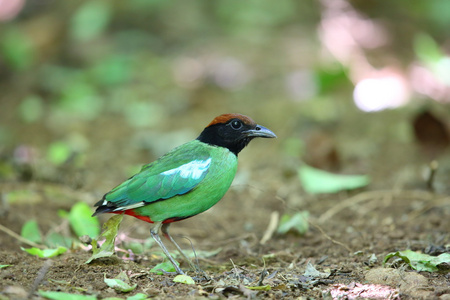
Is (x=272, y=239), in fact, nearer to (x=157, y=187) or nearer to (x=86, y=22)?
(x=157, y=187)

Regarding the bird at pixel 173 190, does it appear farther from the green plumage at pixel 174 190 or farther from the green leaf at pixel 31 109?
the green leaf at pixel 31 109

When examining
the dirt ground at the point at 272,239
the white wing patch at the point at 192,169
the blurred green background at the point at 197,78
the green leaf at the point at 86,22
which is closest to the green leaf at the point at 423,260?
the dirt ground at the point at 272,239

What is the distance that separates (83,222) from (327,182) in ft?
8.79

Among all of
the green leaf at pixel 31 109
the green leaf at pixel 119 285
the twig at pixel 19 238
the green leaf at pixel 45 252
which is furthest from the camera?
the green leaf at pixel 31 109

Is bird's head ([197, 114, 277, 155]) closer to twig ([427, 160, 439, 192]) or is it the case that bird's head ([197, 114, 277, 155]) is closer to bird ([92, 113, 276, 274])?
bird ([92, 113, 276, 274])

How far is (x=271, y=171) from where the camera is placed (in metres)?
7.31

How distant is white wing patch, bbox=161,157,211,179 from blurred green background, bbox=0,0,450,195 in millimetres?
1856

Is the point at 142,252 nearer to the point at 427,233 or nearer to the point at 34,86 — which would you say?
the point at 427,233

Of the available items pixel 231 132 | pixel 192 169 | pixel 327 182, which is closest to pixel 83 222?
pixel 192 169

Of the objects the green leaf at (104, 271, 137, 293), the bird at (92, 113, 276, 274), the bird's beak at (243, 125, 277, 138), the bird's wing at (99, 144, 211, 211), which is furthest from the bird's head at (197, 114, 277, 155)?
the green leaf at (104, 271, 137, 293)

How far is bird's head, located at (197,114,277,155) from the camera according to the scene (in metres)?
4.63

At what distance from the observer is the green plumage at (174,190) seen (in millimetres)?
4211

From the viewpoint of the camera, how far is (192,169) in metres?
4.27

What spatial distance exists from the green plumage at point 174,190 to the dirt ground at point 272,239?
0.75ft
